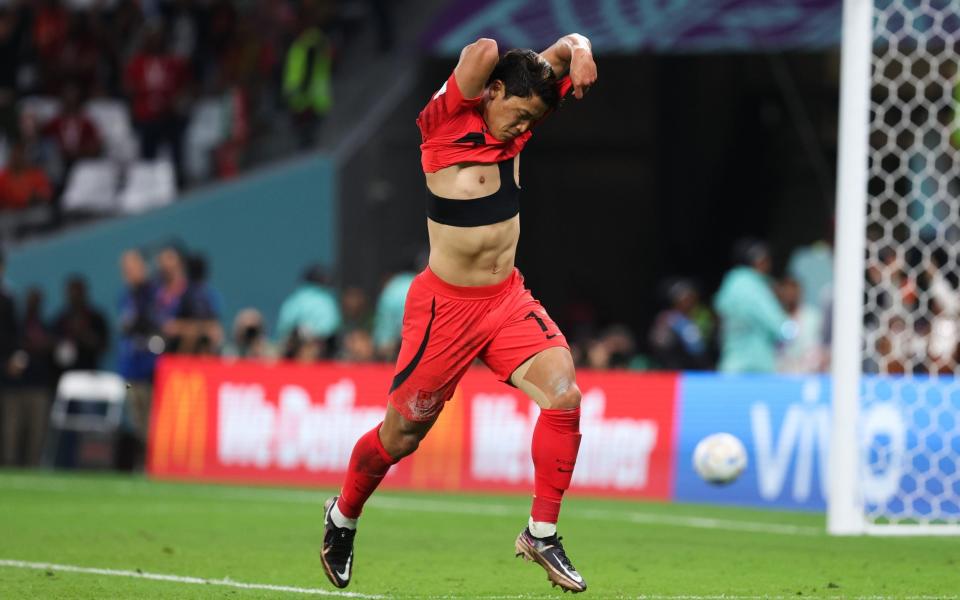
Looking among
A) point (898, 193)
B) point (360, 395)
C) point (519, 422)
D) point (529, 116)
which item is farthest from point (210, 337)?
point (529, 116)

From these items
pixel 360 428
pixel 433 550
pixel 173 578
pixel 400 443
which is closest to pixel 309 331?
pixel 360 428

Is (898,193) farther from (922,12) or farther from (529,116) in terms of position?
(529,116)

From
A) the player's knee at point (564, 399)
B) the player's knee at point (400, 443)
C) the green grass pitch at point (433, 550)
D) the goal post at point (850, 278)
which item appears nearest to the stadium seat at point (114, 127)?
the green grass pitch at point (433, 550)

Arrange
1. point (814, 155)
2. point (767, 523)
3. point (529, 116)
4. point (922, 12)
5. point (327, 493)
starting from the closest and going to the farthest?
point (529, 116) < point (767, 523) < point (922, 12) < point (327, 493) < point (814, 155)

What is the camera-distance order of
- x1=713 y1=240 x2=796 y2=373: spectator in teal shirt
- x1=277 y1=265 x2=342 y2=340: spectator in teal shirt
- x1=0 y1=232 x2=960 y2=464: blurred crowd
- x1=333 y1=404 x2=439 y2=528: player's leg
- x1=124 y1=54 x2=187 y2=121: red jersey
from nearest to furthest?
x1=333 y1=404 x2=439 y2=528: player's leg
x1=713 y1=240 x2=796 y2=373: spectator in teal shirt
x1=0 y1=232 x2=960 y2=464: blurred crowd
x1=277 y1=265 x2=342 y2=340: spectator in teal shirt
x1=124 y1=54 x2=187 y2=121: red jersey

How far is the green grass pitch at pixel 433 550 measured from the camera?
809 centimetres

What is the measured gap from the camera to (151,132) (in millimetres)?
22781

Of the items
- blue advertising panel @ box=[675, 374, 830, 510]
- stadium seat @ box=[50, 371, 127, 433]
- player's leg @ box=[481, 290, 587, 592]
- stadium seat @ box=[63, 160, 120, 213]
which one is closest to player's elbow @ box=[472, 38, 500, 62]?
player's leg @ box=[481, 290, 587, 592]

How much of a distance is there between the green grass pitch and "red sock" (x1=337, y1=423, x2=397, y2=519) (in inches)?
16.8

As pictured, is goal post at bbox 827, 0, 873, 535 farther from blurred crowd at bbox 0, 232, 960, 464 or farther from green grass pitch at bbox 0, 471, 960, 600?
blurred crowd at bbox 0, 232, 960, 464

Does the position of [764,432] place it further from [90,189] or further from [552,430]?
[90,189]

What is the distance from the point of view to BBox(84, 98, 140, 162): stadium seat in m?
23.0

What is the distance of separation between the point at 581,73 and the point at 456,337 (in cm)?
133

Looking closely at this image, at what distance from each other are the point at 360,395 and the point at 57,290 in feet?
24.7
